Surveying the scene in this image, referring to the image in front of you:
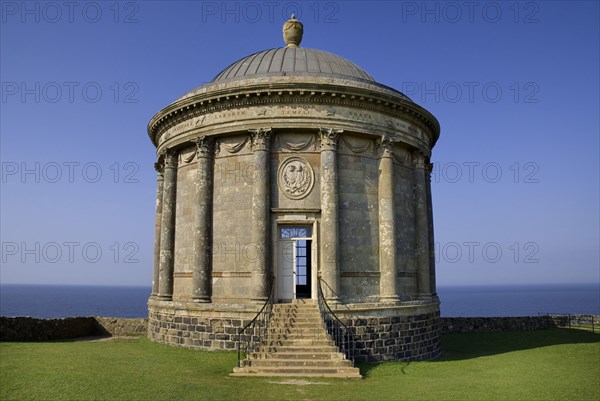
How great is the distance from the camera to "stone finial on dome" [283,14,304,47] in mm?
23406

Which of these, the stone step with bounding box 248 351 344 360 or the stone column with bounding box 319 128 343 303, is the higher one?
the stone column with bounding box 319 128 343 303

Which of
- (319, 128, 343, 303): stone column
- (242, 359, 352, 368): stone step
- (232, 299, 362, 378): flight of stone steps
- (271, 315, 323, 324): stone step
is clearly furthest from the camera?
(319, 128, 343, 303): stone column

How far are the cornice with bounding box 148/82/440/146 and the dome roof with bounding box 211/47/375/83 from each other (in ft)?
5.85

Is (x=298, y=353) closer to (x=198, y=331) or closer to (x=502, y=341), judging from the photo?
(x=198, y=331)

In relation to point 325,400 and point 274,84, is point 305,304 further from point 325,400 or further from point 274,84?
point 274,84

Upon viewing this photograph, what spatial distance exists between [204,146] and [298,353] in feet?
28.7

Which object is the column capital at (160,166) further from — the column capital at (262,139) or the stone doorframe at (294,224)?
the stone doorframe at (294,224)

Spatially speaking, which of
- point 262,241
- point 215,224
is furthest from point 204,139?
point 262,241

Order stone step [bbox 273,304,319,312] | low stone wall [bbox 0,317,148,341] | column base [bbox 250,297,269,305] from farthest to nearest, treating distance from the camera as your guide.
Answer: low stone wall [bbox 0,317,148,341] < column base [bbox 250,297,269,305] < stone step [bbox 273,304,319,312]

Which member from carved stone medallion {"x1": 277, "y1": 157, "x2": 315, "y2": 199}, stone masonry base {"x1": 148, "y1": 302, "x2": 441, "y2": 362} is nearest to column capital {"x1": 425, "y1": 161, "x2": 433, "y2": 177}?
stone masonry base {"x1": 148, "y1": 302, "x2": 441, "y2": 362}

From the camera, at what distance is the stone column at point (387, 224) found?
17891mm

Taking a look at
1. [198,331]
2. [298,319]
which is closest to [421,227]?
[298,319]

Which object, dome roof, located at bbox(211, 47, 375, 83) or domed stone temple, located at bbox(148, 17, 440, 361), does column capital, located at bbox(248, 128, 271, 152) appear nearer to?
domed stone temple, located at bbox(148, 17, 440, 361)

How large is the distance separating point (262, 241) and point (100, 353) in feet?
21.4
